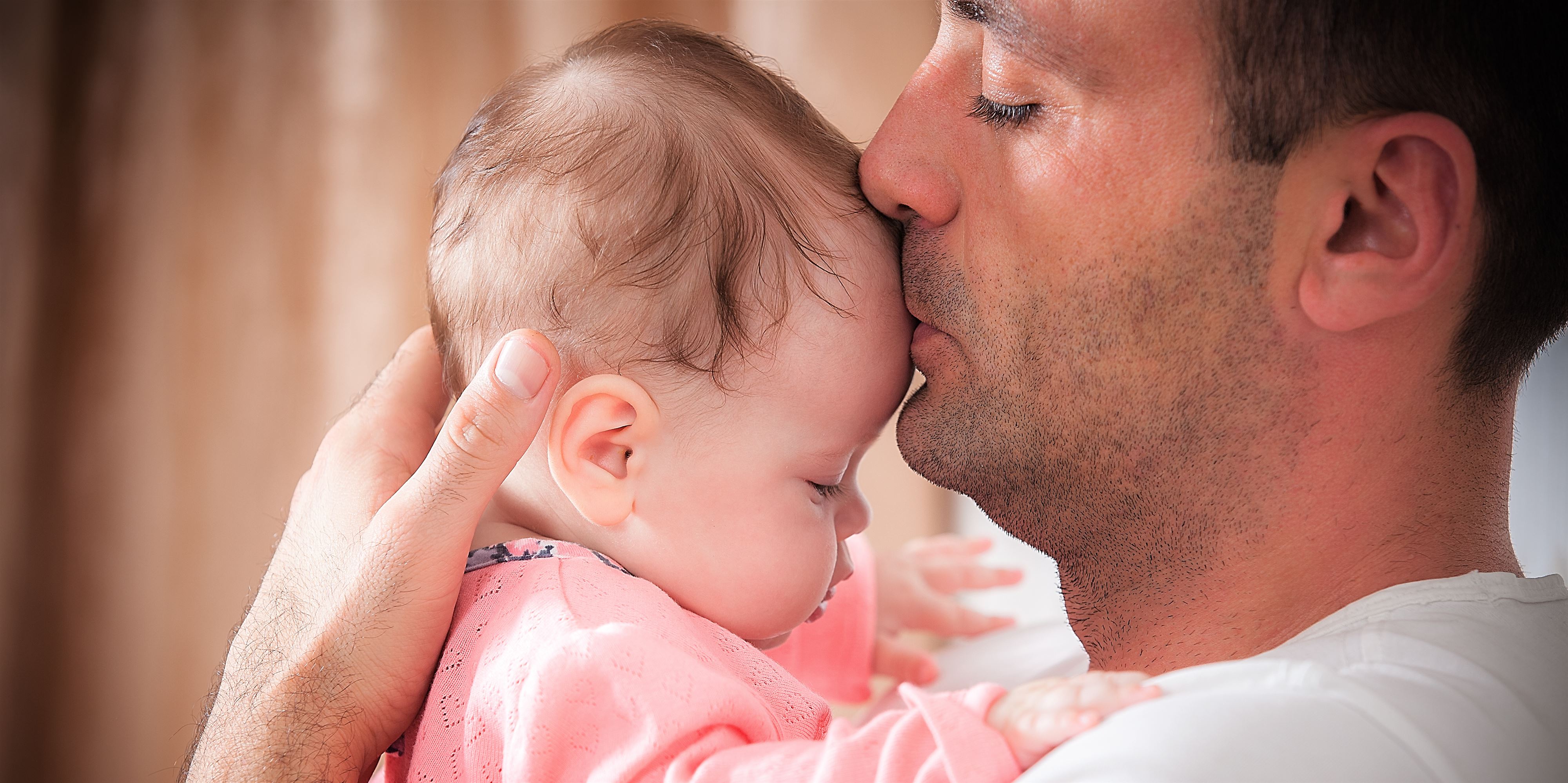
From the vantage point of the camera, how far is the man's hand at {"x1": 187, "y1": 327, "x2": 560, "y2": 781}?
863 mm

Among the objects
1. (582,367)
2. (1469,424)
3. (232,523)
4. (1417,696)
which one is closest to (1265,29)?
(1469,424)

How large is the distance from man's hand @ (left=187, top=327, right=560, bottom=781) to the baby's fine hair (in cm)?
7

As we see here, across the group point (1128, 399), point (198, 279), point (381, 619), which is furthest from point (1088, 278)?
point (198, 279)

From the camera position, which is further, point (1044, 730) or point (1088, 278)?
point (1088, 278)

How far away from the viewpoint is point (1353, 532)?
88 cm

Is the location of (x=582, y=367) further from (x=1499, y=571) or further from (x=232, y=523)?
(x=232, y=523)

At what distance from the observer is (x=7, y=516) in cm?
204

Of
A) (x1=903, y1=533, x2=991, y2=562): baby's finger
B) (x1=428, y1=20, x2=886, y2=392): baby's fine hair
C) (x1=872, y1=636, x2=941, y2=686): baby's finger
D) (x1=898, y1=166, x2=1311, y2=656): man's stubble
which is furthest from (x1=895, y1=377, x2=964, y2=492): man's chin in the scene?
(x1=903, y1=533, x2=991, y2=562): baby's finger

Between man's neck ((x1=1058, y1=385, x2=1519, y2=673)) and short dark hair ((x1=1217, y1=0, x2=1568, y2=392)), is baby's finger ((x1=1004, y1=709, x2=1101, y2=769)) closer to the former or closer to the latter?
man's neck ((x1=1058, y1=385, x2=1519, y2=673))

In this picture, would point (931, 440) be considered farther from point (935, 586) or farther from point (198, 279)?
point (198, 279)

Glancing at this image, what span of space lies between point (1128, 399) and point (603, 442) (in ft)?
1.51

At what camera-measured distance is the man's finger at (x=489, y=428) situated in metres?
0.85

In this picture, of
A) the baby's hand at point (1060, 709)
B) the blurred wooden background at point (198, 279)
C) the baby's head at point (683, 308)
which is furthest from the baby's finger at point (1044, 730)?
the blurred wooden background at point (198, 279)

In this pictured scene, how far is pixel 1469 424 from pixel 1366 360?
115mm
